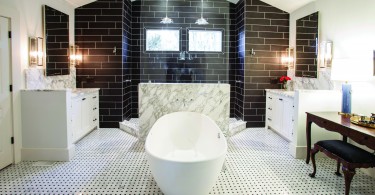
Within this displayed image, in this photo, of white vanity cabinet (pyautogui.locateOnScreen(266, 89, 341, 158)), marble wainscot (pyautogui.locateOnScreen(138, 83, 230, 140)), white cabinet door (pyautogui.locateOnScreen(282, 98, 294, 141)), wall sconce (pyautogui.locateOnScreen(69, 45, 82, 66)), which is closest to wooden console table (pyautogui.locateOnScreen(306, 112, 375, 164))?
white vanity cabinet (pyautogui.locateOnScreen(266, 89, 341, 158))

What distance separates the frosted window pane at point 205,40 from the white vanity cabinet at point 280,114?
68.5 inches

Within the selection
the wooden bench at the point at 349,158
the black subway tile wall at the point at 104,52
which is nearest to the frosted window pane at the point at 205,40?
the black subway tile wall at the point at 104,52

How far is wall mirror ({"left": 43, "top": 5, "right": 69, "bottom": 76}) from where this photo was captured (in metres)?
4.86

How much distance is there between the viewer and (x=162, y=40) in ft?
22.8

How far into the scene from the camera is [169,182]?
109 inches

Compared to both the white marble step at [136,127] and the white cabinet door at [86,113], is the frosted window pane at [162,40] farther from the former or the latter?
the white cabinet door at [86,113]

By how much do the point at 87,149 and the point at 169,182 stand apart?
2.49 meters

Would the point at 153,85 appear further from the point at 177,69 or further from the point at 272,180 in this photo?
the point at 272,180

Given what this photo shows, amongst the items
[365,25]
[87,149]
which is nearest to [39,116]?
[87,149]

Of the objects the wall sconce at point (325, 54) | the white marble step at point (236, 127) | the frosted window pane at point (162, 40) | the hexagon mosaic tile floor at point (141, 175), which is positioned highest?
the frosted window pane at point (162, 40)

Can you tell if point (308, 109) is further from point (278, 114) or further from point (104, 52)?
point (104, 52)

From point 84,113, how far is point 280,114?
11.6 ft

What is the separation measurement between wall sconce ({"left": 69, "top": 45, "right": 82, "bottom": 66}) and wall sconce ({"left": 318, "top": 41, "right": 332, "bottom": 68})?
454 centimetres

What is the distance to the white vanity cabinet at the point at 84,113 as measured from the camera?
194 inches
